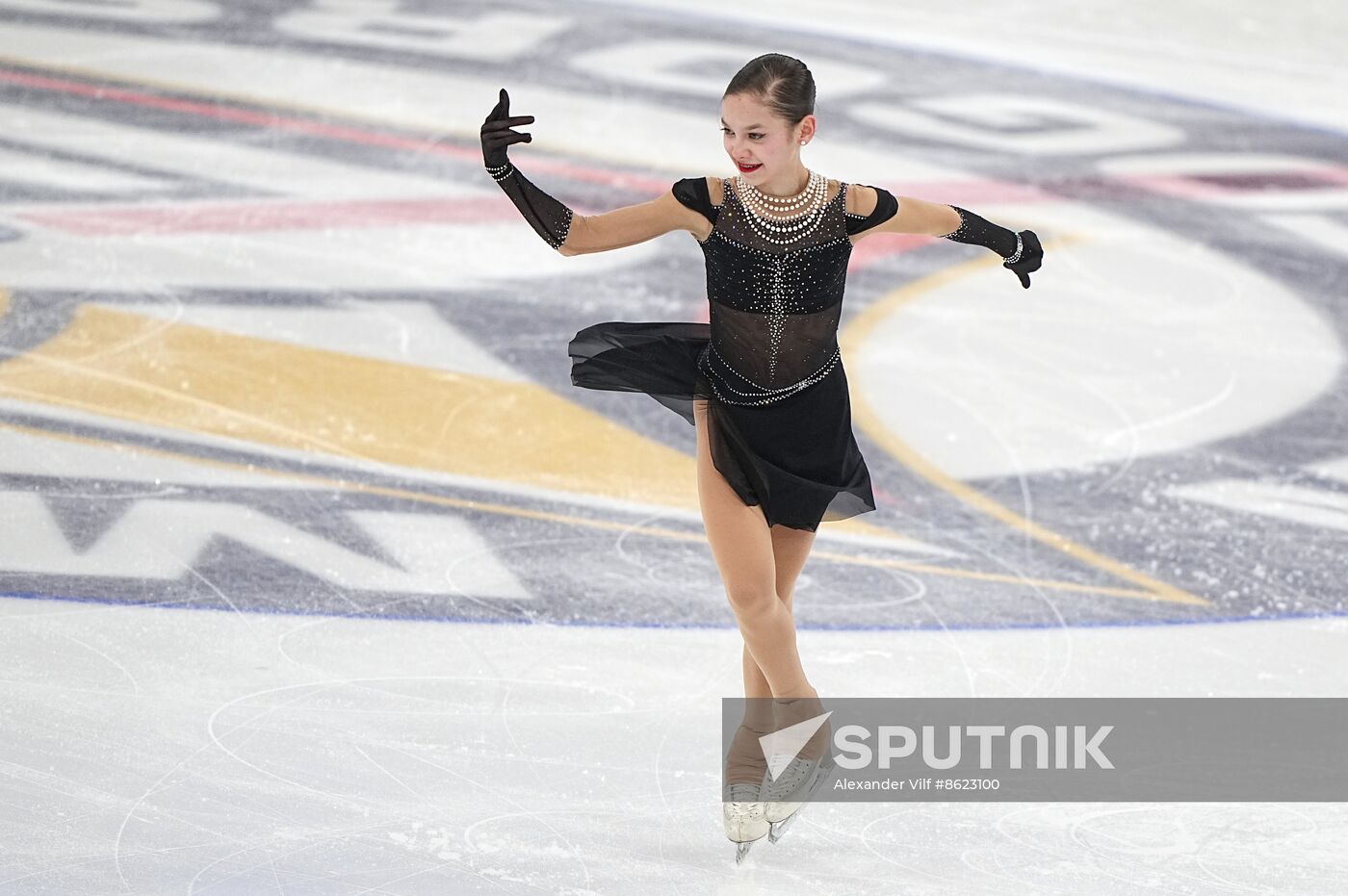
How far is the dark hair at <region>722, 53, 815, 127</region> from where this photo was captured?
316 centimetres

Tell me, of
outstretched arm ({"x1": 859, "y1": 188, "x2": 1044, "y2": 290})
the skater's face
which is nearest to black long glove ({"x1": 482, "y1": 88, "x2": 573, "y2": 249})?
the skater's face

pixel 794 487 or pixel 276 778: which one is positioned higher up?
pixel 794 487

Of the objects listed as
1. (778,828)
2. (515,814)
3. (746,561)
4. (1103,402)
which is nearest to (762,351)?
(746,561)

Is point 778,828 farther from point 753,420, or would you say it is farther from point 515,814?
point 753,420

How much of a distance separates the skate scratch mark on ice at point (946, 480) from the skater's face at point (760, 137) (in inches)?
86.1

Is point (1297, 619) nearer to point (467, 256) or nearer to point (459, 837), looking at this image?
point (459, 837)

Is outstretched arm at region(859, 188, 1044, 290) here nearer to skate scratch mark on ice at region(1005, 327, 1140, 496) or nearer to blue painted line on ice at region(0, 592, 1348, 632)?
blue painted line on ice at region(0, 592, 1348, 632)

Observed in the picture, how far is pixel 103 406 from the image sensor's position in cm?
554

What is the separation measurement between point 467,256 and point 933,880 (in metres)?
4.24

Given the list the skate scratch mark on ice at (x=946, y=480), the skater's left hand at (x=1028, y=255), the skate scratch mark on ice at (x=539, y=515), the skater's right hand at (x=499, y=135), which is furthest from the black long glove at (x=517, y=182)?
the skate scratch mark on ice at (x=946, y=480)

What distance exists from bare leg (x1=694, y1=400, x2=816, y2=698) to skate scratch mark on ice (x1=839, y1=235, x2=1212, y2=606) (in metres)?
1.82

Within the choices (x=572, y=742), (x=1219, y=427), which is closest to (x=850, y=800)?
(x=572, y=742)

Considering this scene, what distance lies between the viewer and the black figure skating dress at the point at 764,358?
330 cm

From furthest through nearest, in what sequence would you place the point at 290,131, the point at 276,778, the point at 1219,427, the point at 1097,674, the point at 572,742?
the point at 290,131, the point at 1219,427, the point at 1097,674, the point at 572,742, the point at 276,778
